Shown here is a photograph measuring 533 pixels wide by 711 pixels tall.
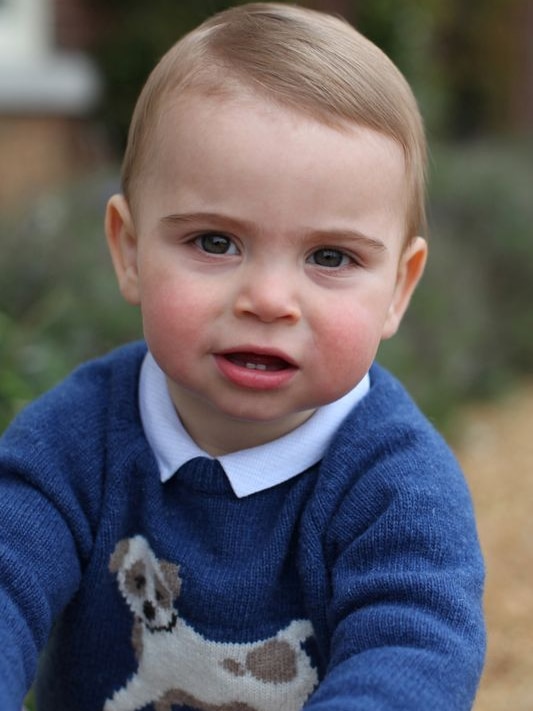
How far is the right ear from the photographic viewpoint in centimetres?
205

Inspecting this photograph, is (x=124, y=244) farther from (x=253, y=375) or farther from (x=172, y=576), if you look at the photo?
(x=172, y=576)

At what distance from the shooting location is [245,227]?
1.75 metres

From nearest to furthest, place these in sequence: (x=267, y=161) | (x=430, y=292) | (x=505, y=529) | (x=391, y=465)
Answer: (x=267, y=161) → (x=391, y=465) → (x=505, y=529) → (x=430, y=292)

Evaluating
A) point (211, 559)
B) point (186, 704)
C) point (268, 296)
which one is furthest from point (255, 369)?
point (186, 704)

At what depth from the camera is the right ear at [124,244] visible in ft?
6.72

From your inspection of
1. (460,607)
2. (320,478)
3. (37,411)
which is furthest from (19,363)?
(460,607)

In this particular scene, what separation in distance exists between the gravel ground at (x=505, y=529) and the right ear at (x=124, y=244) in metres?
2.11

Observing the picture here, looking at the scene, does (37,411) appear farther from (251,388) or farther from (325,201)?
(325,201)

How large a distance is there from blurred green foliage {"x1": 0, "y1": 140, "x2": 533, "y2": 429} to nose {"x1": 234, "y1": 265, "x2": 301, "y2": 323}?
1.55 m

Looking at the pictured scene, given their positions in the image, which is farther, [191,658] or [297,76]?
[191,658]

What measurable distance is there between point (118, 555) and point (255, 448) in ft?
1.03

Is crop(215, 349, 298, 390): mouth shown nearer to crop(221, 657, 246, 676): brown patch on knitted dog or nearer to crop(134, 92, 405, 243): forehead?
crop(134, 92, 405, 243): forehead

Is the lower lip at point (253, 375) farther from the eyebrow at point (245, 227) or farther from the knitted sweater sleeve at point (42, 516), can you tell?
the knitted sweater sleeve at point (42, 516)

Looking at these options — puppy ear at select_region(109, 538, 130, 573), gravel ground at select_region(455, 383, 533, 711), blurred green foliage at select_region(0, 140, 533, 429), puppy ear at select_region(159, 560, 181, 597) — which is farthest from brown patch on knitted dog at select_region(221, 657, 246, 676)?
gravel ground at select_region(455, 383, 533, 711)
